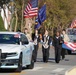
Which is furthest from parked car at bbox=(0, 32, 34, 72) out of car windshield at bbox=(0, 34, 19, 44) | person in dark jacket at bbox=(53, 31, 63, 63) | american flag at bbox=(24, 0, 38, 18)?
american flag at bbox=(24, 0, 38, 18)

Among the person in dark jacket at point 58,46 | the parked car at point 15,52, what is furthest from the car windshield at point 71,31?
the parked car at point 15,52

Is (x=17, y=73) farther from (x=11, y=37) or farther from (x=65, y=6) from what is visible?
(x=65, y=6)

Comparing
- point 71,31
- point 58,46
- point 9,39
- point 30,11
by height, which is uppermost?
point 30,11

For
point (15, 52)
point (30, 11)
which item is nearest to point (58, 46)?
point (15, 52)

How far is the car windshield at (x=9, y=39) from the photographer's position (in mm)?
18234

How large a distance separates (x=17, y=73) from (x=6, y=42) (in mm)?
1600

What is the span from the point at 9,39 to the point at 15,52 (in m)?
1.60

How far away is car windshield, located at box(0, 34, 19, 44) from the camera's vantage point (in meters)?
18.2

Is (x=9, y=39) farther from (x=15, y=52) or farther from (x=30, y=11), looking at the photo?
(x=30, y=11)

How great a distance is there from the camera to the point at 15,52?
55.5ft

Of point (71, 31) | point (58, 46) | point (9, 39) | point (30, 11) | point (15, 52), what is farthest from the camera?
point (71, 31)

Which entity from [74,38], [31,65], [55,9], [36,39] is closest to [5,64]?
[31,65]

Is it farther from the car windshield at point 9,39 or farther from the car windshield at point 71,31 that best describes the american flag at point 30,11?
the car windshield at point 9,39

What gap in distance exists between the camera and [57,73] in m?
17.5
